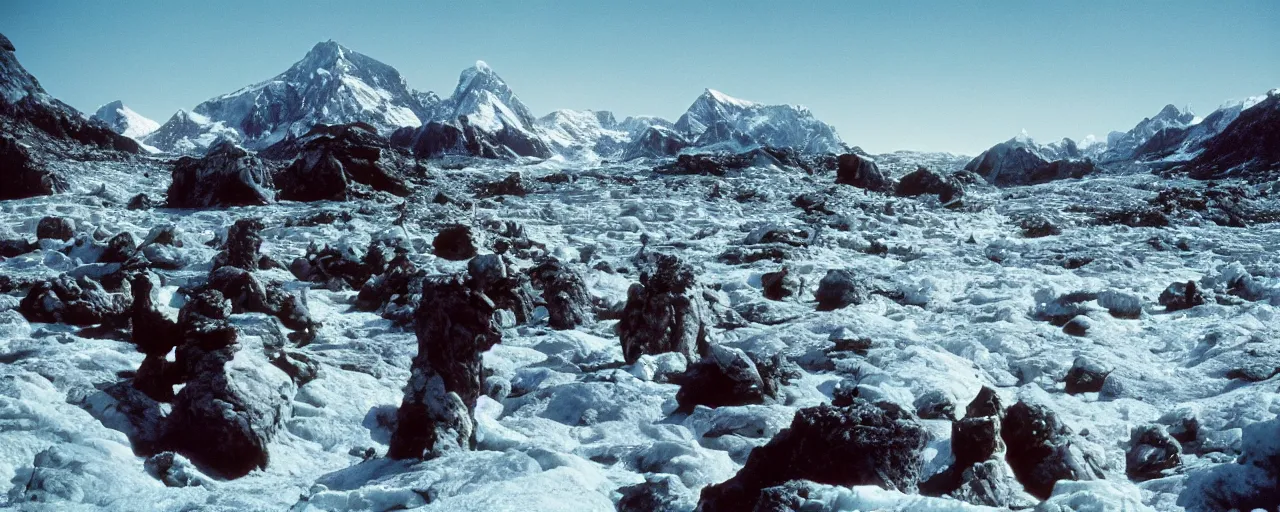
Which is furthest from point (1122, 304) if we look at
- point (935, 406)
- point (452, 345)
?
→ point (452, 345)

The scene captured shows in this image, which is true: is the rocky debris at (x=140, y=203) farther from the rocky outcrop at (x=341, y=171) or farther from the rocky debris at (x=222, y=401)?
the rocky debris at (x=222, y=401)

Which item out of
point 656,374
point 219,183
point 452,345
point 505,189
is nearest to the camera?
point 452,345

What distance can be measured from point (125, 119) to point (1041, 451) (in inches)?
3136

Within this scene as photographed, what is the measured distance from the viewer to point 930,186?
2625 centimetres

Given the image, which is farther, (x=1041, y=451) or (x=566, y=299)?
(x=566, y=299)

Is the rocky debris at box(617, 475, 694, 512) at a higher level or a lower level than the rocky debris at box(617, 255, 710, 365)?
lower

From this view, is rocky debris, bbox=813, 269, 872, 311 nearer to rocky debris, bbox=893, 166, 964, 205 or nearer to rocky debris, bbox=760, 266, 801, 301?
rocky debris, bbox=760, 266, 801, 301

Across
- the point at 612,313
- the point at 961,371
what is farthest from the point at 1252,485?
the point at 612,313

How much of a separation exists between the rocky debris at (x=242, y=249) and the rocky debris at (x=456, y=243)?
2786mm

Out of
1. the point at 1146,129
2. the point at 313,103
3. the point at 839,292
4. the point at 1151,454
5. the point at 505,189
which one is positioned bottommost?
the point at 1151,454

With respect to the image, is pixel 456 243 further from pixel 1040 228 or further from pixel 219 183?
pixel 1040 228

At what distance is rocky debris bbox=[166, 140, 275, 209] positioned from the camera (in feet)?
59.6

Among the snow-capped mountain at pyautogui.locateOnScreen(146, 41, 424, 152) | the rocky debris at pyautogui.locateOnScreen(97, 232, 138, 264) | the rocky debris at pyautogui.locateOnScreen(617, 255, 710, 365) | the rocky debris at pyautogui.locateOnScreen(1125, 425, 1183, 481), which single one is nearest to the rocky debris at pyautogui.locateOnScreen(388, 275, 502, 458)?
the rocky debris at pyautogui.locateOnScreen(617, 255, 710, 365)

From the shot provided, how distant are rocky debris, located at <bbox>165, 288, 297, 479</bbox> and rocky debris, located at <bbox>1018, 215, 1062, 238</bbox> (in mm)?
16218
